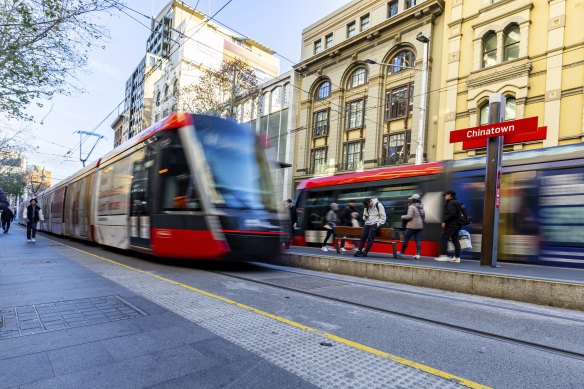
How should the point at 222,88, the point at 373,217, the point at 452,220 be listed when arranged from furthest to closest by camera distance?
the point at 222,88, the point at 373,217, the point at 452,220

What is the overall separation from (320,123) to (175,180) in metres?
22.4

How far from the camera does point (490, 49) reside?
19.7 meters

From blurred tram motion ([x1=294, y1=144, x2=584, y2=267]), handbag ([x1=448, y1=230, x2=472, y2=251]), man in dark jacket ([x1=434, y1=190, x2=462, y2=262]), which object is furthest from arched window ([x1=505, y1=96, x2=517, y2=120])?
man in dark jacket ([x1=434, y1=190, x2=462, y2=262])

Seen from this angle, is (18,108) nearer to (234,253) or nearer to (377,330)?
(234,253)

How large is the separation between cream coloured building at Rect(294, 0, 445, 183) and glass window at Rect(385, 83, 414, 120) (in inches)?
2.4

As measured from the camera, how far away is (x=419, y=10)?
22.3 metres

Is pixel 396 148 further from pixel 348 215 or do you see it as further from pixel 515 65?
Result: pixel 348 215

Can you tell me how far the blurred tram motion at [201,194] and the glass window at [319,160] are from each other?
19812mm

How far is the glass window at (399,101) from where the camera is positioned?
22734 mm

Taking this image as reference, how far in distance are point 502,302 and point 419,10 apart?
2140 centimetres

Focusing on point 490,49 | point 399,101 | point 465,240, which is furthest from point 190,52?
point 465,240

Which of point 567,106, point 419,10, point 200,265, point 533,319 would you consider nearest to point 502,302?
point 533,319

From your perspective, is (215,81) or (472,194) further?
(215,81)

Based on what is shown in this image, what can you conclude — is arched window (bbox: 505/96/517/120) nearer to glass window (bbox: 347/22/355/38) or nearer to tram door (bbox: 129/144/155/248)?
glass window (bbox: 347/22/355/38)
